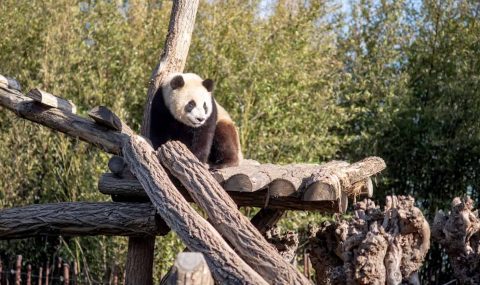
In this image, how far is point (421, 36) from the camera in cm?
956

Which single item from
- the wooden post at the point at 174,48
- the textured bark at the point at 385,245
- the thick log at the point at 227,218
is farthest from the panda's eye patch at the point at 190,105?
the textured bark at the point at 385,245

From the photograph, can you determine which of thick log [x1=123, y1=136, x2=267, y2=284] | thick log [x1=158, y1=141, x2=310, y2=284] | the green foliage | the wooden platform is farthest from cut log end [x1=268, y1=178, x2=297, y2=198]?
the green foliage

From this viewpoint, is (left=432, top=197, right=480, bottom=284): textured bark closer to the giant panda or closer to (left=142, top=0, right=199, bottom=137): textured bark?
the giant panda

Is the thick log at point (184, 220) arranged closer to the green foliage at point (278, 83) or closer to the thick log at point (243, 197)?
the thick log at point (243, 197)

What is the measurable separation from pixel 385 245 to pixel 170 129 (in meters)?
2.02

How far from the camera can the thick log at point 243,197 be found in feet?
16.1

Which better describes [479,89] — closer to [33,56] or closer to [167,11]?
[167,11]

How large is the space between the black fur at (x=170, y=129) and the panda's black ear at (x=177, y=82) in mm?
165

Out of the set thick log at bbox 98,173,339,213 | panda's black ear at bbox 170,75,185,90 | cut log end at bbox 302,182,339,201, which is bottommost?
thick log at bbox 98,173,339,213

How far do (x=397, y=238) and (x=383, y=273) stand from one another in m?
0.22

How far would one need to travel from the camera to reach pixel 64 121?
5.61 m

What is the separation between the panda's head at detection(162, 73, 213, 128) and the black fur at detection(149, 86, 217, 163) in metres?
0.03

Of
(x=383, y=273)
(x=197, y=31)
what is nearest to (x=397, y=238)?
(x=383, y=273)

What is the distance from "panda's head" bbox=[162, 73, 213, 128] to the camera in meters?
5.64
